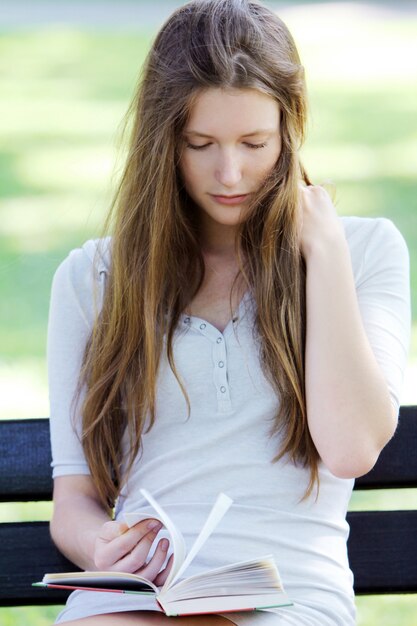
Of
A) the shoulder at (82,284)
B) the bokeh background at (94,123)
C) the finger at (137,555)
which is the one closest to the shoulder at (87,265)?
the shoulder at (82,284)

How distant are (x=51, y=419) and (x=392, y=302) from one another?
0.76 meters

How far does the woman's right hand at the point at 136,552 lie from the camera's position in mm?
2129

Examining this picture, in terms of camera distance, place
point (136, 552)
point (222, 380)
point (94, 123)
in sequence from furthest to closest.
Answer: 1. point (94, 123)
2. point (222, 380)
3. point (136, 552)

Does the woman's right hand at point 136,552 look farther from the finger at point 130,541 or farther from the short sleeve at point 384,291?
the short sleeve at point 384,291

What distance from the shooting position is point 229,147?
7.48 ft

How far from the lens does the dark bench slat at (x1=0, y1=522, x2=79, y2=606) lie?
8.80 feet

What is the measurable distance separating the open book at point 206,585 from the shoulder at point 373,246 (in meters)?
0.71

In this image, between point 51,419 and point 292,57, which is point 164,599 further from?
point 292,57

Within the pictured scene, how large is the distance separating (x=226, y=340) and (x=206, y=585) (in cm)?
57

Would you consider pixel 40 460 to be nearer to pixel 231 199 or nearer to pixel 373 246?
pixel 231 199

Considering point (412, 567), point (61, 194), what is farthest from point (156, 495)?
point (61, 194)

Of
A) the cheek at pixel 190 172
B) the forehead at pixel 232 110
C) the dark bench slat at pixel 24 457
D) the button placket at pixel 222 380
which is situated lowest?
the dark bench slat at pixel 24 457

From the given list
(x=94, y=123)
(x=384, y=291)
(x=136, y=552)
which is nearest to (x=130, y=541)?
(x=136, y=552)

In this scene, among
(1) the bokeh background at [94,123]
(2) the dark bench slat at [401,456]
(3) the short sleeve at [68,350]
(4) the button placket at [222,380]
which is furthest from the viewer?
(1) the bokeh background at [94,123]
